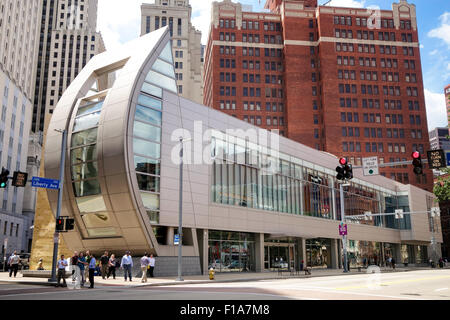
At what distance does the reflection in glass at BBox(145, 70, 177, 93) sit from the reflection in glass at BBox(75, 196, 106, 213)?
988 cm

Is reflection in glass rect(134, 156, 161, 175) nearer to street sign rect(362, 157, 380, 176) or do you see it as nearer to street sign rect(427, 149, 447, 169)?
street sign rect(362, 157, 380, 176)

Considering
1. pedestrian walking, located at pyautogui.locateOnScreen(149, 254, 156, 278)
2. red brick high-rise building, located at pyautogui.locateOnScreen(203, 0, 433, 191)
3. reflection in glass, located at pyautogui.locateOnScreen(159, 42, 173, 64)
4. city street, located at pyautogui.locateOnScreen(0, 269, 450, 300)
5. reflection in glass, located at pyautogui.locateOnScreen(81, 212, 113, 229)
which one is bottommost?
city street, located at pyautogui.locateOnScreen(0, 269, 450, 300)

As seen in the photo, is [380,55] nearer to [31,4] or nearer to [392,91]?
[392,91]

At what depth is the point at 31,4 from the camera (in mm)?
100500

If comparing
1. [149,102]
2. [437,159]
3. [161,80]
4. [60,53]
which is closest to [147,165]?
[149,102]

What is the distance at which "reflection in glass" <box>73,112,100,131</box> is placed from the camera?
3350 centimetres

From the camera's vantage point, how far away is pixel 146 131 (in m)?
32.8

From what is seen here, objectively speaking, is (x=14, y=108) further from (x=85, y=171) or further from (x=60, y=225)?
(x=60, y=225)

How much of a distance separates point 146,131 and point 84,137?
5.16 metres

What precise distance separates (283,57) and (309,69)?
7.25 meters

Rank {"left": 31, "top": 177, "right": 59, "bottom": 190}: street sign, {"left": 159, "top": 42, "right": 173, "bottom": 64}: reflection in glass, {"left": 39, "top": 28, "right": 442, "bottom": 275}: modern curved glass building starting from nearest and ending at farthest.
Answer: {"left": 31, "top": 177, "right": 59, "bottom": 190}: street sign → {"left": 39, "top": 28, "right": 442, "bottom": 275}: modern curved glass building → {"left": 159, "top": 42, "right": 173, "bottom": 64}: reflection in glass

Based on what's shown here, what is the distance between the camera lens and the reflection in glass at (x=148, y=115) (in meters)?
32.5

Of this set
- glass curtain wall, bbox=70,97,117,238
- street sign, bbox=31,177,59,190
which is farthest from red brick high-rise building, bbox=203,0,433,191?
street sign, bbox=31,177,59,190

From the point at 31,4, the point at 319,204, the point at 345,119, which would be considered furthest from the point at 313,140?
the point at 31,4
